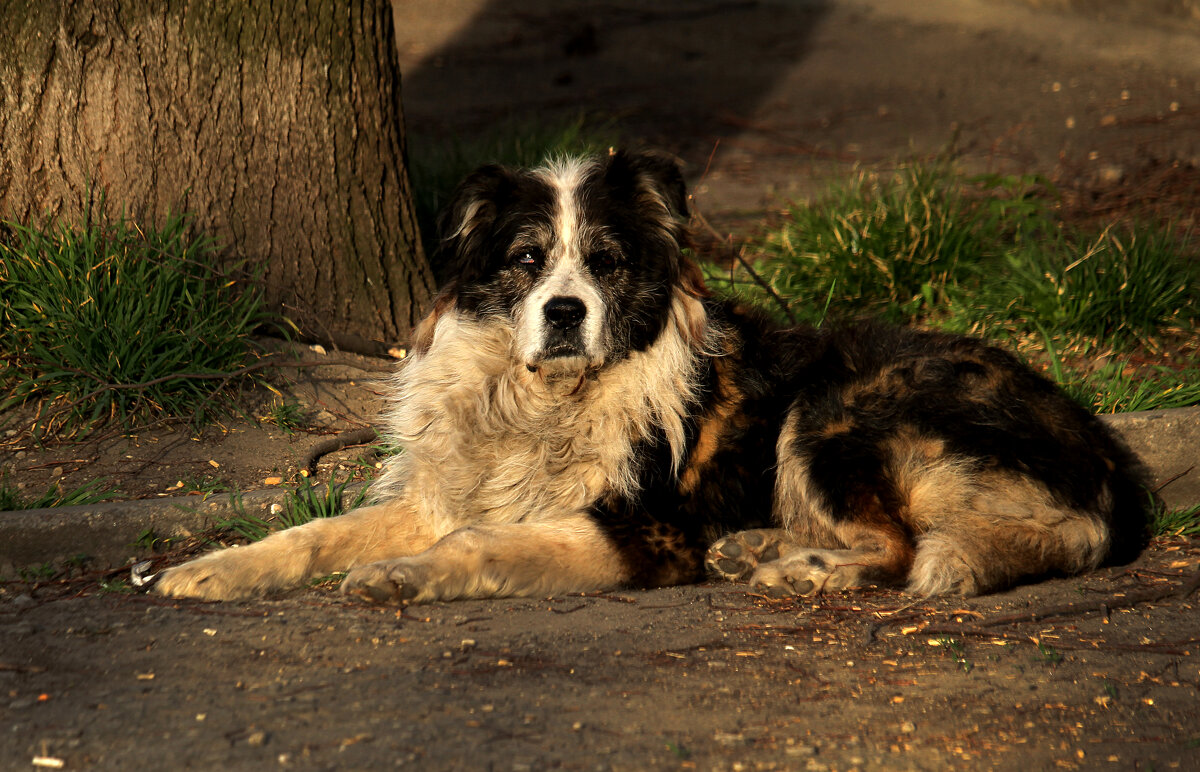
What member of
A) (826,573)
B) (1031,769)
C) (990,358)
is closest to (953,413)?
(990,358)

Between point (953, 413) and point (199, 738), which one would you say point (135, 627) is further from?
point (953, 413)

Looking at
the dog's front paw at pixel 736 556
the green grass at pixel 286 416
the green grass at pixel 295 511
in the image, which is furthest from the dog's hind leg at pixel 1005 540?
the green grass at pixel 286 416

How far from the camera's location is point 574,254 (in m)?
A: 4.02

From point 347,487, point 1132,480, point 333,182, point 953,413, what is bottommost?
point 347,487

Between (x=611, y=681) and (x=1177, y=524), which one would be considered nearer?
(x=611, y=681)

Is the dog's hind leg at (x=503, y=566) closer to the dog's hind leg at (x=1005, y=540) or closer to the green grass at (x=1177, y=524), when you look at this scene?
the dog's hind leg at (x=1005, y=540)

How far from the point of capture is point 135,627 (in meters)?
3.34

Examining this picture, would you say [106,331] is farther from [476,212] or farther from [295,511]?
[476,212]

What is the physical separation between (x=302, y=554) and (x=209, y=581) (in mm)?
331

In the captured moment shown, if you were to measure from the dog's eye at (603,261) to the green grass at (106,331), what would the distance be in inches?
72.6

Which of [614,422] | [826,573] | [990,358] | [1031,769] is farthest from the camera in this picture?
[990,358]

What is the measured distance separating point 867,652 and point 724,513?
102 cm

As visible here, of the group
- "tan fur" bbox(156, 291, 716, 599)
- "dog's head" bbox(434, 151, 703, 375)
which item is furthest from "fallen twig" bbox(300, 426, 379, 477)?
"dog's head" bbox(434, 151, 703, 375)

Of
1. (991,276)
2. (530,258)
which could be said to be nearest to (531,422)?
(530,258)
